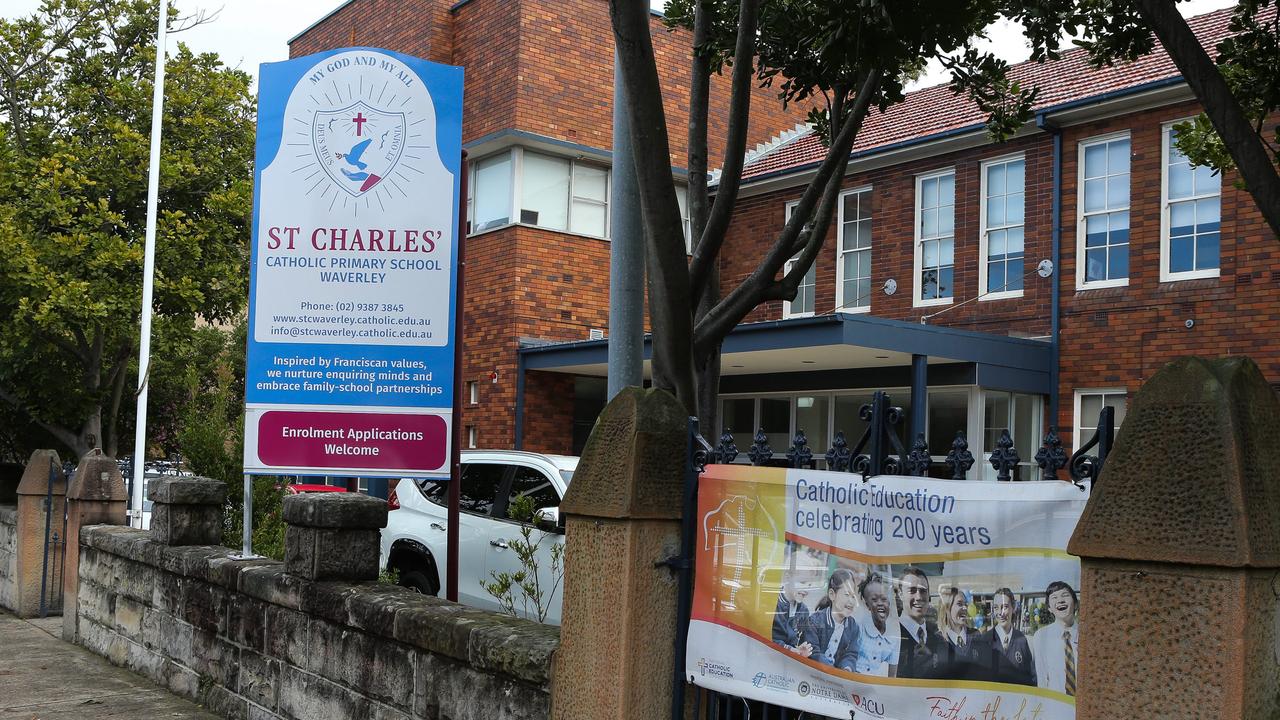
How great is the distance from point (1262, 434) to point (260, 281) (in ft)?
18.4

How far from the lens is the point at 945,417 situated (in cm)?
1698

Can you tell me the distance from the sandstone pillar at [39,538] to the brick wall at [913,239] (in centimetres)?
1120

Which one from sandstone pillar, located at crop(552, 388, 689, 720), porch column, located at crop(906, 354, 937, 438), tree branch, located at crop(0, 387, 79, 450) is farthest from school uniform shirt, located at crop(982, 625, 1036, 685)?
tree branch, located at crop(0, 387, 79, 450)

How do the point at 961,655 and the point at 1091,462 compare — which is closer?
the point at 1091,462

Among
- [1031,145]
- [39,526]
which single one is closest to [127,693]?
[39,526]

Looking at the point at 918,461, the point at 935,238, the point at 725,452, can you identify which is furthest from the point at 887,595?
the point at 935,238

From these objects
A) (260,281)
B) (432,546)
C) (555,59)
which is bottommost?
(432,546)

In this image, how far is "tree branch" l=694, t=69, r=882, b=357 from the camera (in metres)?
5.84

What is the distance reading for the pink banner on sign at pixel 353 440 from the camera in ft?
23.1

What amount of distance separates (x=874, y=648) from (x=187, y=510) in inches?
246

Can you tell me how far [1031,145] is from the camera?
16.6 m

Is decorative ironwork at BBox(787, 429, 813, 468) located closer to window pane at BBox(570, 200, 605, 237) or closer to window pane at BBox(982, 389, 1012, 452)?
window pane at BBox(982, 389, 1012, 452)

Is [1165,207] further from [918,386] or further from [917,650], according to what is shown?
[917,650]

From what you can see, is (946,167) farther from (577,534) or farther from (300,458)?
(577,534)
